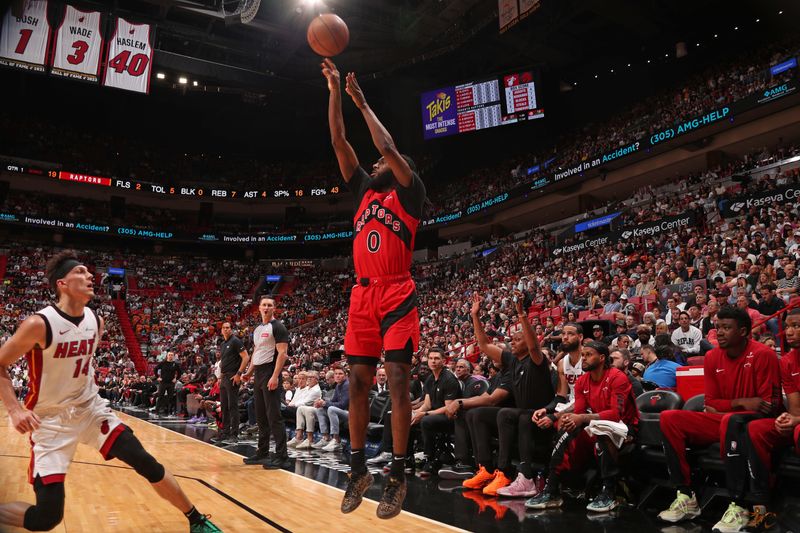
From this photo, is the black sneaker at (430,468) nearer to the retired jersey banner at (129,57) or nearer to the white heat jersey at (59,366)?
the white heat jersey at (59,366)

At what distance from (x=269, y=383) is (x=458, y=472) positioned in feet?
7.42

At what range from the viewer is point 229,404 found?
8492 millimetres

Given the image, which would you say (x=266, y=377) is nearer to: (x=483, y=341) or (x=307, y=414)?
(x=307, y=414)

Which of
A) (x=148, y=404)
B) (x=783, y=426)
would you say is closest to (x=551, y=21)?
(x=148, y=404)

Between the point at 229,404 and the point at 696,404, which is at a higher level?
the point at 696,404

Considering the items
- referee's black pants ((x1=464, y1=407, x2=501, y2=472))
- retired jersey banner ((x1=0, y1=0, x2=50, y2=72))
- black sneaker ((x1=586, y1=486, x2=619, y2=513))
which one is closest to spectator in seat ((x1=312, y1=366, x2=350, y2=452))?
referee's black pants ((x1=464, y1=407, x2=501, y2=472))

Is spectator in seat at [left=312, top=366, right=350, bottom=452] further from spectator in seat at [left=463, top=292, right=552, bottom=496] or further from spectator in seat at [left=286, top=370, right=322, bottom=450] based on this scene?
spectator in seat at [left=463, top=292, right=552, bottom=496]

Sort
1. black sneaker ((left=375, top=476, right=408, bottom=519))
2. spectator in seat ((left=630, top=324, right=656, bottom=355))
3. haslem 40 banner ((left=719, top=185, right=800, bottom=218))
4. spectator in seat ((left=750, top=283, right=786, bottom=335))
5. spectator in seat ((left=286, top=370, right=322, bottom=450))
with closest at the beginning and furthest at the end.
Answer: black sneaker ((left=375, top=476, right=408, bottom=519)) → spectator in seat ((left=750, top=283, right=786, bottom=335)) → spectator in seat ((left=630, top=324, right=656, bottom=355)) → spectator in seat ((left=286, top=370, right=322, bottom=450)) → haslem 40 banner ((left=719, top=185, right=800, bottom=218))

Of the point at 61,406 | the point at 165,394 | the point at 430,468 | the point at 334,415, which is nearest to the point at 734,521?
the point at 430,468

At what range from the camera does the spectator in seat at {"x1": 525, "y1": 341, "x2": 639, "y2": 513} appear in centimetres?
459

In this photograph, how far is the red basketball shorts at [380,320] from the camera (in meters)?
3.27

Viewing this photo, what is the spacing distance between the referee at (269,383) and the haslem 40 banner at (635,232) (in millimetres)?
12396

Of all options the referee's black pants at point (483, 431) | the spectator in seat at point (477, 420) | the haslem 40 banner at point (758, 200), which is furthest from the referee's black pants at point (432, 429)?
the haslem 40 banner at point (758, 200)

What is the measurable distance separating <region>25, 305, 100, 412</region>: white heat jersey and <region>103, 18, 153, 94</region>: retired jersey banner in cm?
1839
